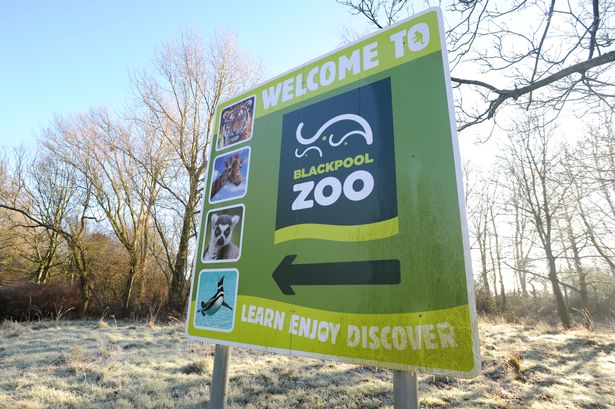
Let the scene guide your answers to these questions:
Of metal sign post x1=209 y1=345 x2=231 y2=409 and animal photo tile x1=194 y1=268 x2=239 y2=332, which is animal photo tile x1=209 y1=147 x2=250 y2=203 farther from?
metal sign post x1=209 y1=345 x2=231 y2=409

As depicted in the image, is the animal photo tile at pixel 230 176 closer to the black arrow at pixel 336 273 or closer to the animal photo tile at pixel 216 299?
the animal photo tile at pixel 216 299

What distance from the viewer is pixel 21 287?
42.6 ft

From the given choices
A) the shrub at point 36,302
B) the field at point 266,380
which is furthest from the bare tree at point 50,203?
the field at point 266,380

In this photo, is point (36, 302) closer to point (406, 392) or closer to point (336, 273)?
point (336, 273)

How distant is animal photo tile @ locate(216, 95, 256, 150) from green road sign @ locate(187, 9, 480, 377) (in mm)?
83

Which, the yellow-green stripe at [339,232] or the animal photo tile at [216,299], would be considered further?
the animal photo tile at [216,299]

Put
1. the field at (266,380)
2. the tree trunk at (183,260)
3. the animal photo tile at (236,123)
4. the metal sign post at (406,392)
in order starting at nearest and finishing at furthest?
the metal sign post at (406,392)
the animal photo tile at (236,123)
the field at (266,380)
the tree trunk at (183,260)

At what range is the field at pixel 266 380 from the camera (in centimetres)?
334

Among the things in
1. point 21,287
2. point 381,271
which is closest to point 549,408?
point 381,271

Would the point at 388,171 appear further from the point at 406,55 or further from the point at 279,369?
the point at 279,369

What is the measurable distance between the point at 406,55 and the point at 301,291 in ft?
4.36

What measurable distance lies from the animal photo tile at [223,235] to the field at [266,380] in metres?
1.89

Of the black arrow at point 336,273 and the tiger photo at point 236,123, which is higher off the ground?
the tiger photo at point 236,123

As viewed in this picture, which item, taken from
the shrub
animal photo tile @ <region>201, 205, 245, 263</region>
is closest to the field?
animal photo tile @ <region>201, 205, 245, 263</region>
